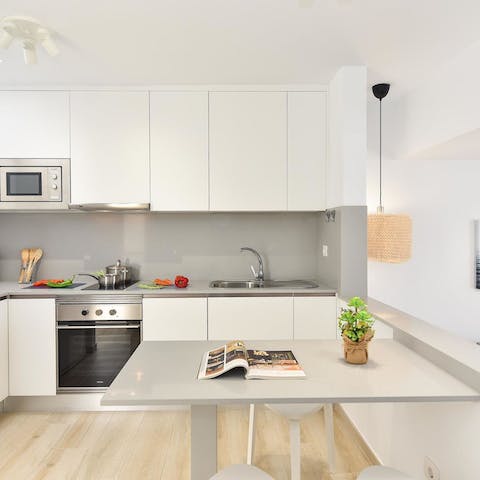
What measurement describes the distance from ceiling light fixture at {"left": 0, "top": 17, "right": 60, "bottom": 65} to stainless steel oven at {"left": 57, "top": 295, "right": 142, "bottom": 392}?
1.70 metres

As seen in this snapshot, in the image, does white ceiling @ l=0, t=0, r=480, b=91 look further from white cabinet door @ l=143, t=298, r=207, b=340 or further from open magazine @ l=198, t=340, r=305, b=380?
white cabinet door @ l=143, t=298, r=207, b=340

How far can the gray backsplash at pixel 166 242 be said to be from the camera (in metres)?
3.73

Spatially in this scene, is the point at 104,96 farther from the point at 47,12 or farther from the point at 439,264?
the point at 439,264

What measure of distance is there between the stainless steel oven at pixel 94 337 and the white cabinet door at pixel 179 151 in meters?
0.85

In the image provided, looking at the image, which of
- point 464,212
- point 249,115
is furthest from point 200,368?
point 464,212

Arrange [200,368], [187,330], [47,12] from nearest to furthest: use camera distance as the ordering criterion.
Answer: [200,368]
[47,12]
[187,330]

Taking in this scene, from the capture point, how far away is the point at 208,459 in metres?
1.47

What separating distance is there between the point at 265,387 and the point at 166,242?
2496mm

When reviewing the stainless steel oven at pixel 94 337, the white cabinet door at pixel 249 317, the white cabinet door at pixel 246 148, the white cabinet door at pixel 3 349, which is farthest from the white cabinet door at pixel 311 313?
the white cabinet door at pixel 3 349

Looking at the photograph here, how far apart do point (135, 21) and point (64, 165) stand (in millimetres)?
1443

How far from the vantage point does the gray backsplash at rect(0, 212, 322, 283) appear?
12.2 ft

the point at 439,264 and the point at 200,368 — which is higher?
the point at 439,264

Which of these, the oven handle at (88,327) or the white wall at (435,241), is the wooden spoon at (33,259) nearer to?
the oven handle at (88,327)

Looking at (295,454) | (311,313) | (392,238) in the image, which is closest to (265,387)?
(295,454)
